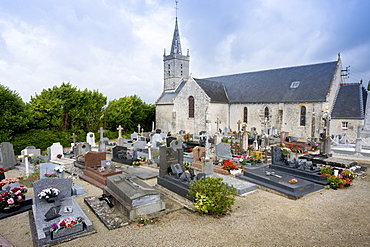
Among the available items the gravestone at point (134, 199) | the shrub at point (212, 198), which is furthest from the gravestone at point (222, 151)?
the gravestone at point (134, 199)

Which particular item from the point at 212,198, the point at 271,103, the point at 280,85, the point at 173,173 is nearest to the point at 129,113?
the point at 271,103

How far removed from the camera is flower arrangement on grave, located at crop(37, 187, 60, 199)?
6.36 m

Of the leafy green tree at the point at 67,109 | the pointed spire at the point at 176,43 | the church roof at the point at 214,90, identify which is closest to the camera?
the leafy green tree at the point at 67,109

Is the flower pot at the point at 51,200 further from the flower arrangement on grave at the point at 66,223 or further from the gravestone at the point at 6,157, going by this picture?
the gravestone at the point at 6,157

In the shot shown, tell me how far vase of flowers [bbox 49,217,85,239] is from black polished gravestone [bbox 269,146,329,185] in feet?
29.6

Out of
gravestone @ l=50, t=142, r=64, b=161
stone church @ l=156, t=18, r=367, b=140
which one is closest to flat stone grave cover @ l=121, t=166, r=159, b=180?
gravestone @ l=50, t=142, r=64, b=161

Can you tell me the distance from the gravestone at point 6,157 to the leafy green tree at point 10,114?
4050 millimetres

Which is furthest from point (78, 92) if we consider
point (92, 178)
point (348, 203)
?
point (348, 203)

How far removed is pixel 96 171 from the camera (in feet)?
33.6

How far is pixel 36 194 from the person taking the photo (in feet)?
21.4

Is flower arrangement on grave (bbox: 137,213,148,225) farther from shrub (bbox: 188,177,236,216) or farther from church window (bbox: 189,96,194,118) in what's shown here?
church window (bbox: 189,96,194,118)

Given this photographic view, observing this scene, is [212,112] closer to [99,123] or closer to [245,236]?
[99,123]

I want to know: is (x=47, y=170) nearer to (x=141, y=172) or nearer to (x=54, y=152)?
(x=141, y=172)

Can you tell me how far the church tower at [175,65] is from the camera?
36875 mm
